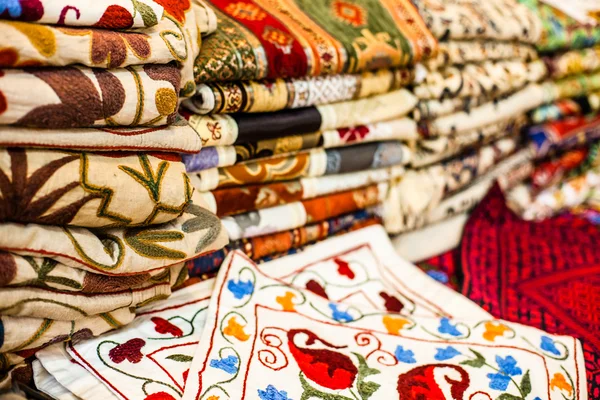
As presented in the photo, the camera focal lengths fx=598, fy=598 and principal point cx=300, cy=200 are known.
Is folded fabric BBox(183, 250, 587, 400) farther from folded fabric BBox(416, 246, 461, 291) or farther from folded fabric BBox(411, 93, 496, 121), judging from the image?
folded fabric BBox(411, 93, 496, 121)

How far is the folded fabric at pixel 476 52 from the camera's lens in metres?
1.17

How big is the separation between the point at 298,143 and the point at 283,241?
164 millimetres

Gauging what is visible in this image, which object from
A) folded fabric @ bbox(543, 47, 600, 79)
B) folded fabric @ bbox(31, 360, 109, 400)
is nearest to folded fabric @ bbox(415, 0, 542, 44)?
folded fabric @ bbox(543, 47, 600, 79)

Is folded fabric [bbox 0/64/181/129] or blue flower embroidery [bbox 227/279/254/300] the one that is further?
blue flower embroidery [bbox 227/279/254/300]

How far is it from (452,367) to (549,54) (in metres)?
1.00

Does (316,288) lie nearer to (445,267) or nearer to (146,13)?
(445,267)

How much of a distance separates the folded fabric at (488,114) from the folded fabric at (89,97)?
65 centimetres

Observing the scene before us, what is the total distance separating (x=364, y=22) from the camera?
1.06 metres

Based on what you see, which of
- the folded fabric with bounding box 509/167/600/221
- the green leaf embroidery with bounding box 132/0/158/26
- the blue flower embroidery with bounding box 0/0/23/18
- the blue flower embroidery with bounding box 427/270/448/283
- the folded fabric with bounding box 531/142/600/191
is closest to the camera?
the blue flower embroidery with bounding box 0/0/23/18

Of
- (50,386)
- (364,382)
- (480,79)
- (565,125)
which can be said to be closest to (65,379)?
(50,386)

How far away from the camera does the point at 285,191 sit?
98cm

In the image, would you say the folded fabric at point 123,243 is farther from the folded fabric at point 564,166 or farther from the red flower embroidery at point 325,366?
the folded fabric at point 564,166

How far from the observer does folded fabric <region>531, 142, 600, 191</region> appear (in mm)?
1498

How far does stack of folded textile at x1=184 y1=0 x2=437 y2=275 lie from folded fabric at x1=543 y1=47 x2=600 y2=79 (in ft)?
1.71
